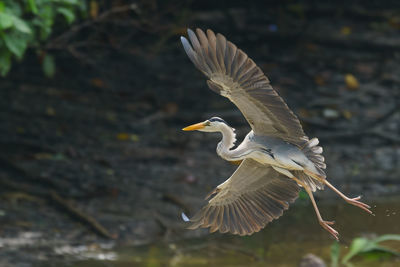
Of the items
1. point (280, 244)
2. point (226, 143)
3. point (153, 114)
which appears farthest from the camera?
point (153, 114)

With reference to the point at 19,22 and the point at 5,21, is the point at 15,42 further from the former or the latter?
the point at 5,21

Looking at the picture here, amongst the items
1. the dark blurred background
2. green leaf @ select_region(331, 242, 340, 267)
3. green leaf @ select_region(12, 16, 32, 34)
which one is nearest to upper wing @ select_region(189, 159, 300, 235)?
green leaf @ select_region(331, 242, 340, 267)

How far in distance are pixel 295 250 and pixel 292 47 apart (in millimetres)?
4018

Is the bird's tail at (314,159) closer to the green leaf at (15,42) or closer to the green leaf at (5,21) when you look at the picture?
the green leaf at (5,21)

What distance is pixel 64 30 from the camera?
7559mm

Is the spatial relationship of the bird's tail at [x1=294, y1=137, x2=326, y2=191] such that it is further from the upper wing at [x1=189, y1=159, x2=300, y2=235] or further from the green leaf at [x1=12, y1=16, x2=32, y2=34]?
the green leaf at [x1=12, y1=16, x2=32, y2=34]

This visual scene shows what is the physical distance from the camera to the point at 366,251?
5.29m

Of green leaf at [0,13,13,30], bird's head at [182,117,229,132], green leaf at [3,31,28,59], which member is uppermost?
green leaf at [3,31,28,59]

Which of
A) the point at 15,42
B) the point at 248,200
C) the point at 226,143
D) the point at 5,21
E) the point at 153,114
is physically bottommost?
the point at 248,200

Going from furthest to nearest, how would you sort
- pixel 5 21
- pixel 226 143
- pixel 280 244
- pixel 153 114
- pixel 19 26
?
pixel 153 114 → pixel 280 244 → pixel 19 26 → pixel 5 21 → pixel 226 143

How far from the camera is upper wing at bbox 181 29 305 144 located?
3.16 metres

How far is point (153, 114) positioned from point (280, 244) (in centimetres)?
264

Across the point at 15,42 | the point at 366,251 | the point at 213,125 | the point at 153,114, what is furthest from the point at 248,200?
the point at 153,114

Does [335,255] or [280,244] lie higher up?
[280,244]
